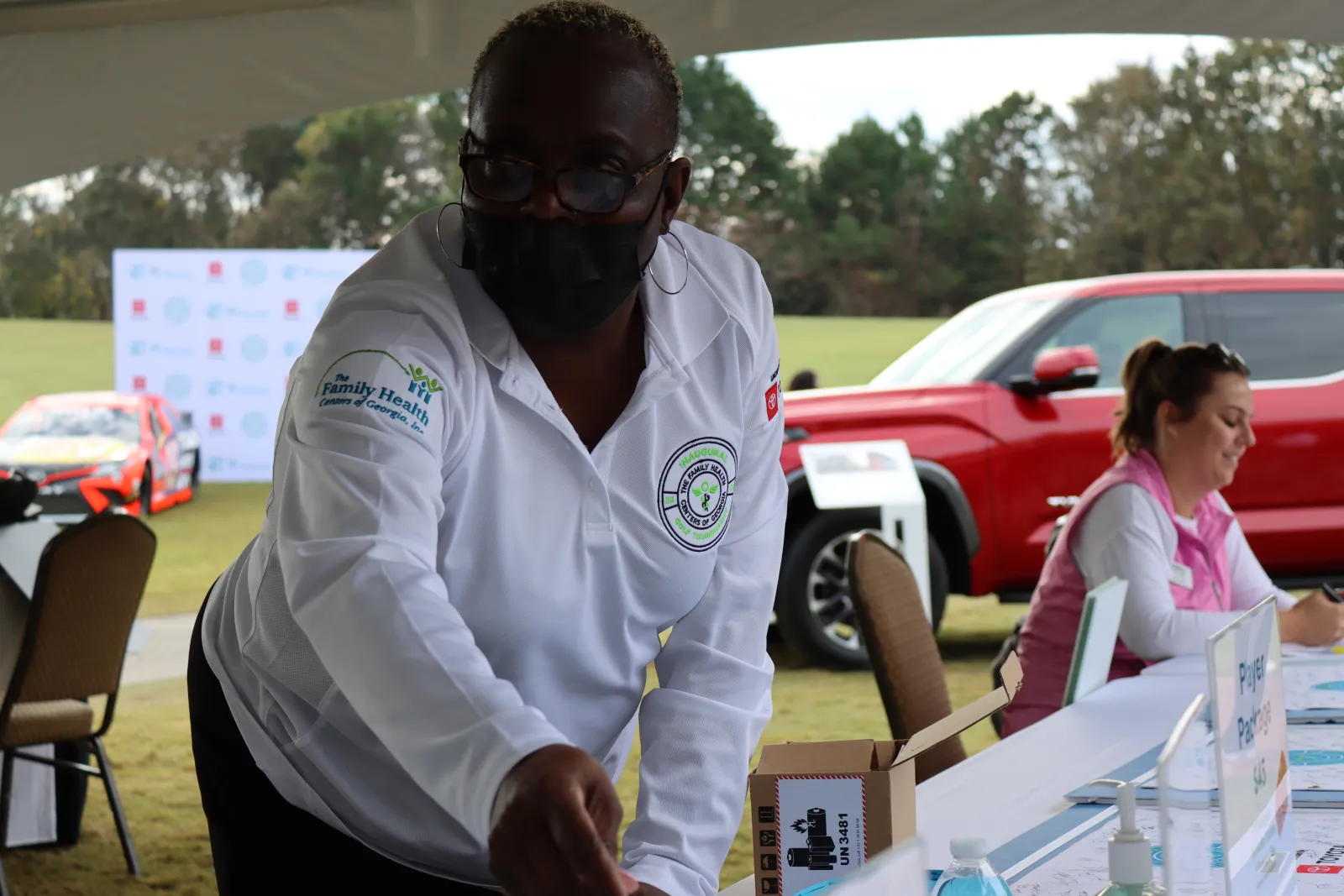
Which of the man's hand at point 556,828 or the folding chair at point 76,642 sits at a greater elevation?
the man's hand at point 556,828

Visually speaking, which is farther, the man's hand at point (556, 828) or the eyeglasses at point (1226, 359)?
the eyeglasses at point (1226, 359)

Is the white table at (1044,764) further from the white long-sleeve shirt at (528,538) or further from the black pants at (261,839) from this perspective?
the black pants at (261,839)

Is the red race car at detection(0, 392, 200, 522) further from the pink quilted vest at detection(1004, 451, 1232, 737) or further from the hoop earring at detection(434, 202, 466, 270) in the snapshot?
the hoop earring at detection(434, 202, 466, 270)

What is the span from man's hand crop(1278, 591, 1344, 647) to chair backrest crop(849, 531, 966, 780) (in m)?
0.70

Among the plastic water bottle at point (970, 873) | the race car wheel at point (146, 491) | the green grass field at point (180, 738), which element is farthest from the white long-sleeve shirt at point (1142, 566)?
the race car wheel at point (146, 491)

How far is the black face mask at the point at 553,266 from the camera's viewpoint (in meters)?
1.29

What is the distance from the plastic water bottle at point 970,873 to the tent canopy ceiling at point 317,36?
2.99 m

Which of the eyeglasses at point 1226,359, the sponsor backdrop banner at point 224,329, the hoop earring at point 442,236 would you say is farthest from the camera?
the sponsor backdrop banner at point 224,329

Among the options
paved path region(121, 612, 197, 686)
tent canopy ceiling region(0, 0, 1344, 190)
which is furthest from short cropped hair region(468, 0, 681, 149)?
paved path region(121, 612, 197, 686)

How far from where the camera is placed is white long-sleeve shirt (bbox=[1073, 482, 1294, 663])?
2.93 m

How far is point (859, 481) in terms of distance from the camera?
5.83 meters

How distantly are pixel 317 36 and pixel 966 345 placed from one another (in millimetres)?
3787

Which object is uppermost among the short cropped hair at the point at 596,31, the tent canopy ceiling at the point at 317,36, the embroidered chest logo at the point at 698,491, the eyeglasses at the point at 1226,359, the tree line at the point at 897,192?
the tree line at the point at 897,192

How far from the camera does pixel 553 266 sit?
131cm
